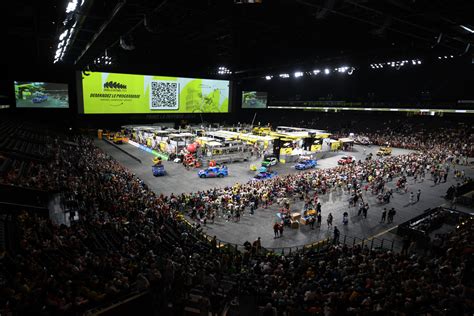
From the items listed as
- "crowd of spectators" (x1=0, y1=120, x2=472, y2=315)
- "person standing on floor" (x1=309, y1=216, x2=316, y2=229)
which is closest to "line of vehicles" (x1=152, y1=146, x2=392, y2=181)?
"person standing on floor" (x1=309, y1=216, x2=316, y2=229)

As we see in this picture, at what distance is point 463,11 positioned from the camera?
49.5 feet

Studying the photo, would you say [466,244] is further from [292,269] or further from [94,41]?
[94,41]

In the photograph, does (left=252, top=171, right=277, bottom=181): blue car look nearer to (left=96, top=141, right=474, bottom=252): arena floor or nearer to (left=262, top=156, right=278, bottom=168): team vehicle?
(left=96, top=141, right=474, bottom=252): arena floor

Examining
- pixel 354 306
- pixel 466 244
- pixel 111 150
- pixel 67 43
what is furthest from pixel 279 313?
pixel 111 150

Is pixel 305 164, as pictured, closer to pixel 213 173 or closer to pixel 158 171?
pixel 213 173

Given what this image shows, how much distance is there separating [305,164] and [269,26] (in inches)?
707

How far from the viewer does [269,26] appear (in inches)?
1446

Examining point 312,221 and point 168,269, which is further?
point 312,221

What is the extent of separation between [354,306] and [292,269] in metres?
3.27

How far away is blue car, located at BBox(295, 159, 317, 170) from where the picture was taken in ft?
123

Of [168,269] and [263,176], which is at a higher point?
[168,269]

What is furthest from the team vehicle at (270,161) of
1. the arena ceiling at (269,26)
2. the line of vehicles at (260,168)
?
the arena ceiling at (269,26)

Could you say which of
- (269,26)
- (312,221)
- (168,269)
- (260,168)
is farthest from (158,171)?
(168,269)

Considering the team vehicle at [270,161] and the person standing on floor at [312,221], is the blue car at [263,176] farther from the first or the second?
the person standing on floor at [312,221]
